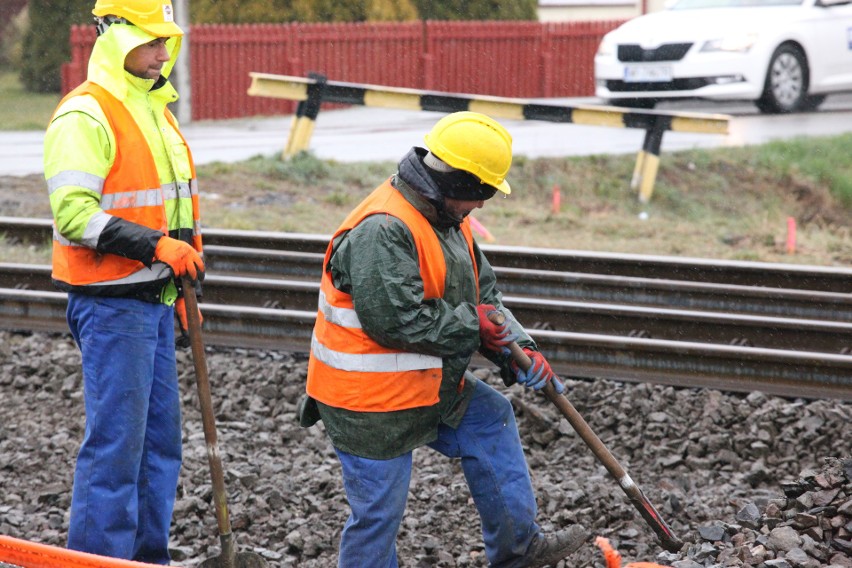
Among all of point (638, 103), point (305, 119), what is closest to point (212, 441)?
point (305, 119)

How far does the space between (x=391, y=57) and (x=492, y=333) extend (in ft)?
65.7

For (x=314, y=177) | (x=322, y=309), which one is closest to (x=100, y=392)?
(x=322, y=309)

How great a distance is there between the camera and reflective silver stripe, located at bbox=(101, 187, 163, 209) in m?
4.38

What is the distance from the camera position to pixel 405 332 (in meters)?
3.92

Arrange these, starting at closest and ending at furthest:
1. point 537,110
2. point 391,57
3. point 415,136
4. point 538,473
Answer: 1. point 538,473
2. point 537,110
3. point 415,136
4. point 391,57

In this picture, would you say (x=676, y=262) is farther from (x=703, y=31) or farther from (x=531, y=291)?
(x=703, y=31)

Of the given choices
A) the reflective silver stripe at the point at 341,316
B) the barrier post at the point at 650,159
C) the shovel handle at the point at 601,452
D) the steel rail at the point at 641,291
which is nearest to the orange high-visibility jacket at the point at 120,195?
the reflective silver stripe at the point at 341,316

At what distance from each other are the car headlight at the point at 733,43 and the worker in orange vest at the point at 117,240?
11.1 m

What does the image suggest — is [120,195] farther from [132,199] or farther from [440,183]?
[440,183]

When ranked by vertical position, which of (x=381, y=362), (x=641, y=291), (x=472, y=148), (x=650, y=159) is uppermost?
(x=472, y=148)

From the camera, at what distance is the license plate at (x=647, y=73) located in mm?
14930

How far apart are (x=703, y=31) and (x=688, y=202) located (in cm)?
331

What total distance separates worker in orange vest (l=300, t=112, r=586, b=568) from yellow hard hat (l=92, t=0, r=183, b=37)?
1.04m

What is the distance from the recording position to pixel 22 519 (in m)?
5.38
